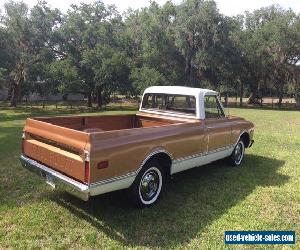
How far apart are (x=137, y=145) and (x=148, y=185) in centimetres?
85

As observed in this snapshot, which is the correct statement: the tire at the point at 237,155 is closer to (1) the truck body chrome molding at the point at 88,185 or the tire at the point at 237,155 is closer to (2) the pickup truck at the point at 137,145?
(2) the pickup truck at the point at 137,145

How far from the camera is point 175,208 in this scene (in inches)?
221

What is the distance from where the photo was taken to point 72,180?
4.77 m

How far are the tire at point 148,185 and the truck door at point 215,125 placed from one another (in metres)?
1.63

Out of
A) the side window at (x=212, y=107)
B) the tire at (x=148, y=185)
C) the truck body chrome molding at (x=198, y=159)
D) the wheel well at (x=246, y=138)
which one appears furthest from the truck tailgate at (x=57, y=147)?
the wheel well at (x=246, y=138)

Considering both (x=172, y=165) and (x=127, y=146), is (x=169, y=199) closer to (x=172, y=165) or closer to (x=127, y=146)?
(x=172, y=165)

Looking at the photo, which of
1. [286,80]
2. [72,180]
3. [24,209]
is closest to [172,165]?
[72,180]

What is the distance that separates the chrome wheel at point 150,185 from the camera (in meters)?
5.50

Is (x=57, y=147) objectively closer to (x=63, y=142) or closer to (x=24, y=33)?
(x=63, y=142)

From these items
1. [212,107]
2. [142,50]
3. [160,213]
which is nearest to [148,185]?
[160,213]

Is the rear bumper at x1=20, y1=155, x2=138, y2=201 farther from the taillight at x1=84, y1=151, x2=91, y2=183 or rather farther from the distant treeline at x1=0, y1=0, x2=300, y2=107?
the distant treeline at x1=0, y1=0, x2=300, y2=107

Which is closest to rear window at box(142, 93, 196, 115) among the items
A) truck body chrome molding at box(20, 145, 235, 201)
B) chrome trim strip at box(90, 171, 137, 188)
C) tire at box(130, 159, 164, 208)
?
truck body chrome molding at box(20, 145, 235, 201)

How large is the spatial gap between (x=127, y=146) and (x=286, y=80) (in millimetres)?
43070

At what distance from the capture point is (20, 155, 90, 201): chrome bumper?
4.56 metres
